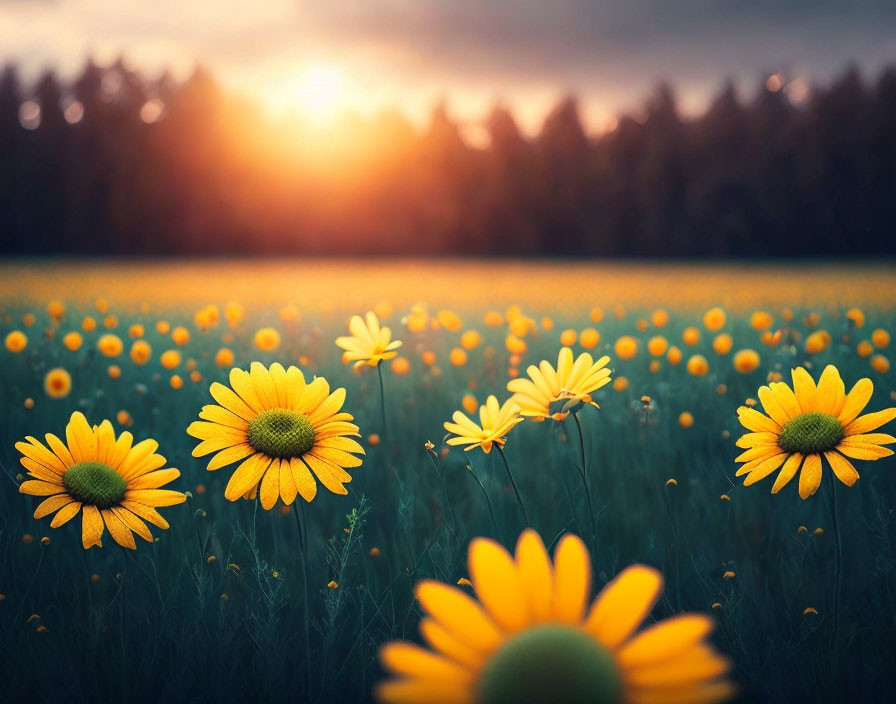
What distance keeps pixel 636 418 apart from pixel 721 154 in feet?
50.7

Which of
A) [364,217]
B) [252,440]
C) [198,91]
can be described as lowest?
[252,440]

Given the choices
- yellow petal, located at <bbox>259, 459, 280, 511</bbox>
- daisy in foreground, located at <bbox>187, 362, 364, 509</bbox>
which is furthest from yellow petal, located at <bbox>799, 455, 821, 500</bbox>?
yellow petal, located at <bbox>259, 459, 280, 511</bbox>

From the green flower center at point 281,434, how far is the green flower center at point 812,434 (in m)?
0.66

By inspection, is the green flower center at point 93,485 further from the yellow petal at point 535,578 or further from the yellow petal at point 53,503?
the yellow petal at point 535,578

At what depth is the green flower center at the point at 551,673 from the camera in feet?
1.56

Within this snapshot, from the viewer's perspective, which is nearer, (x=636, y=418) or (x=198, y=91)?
(x=636, y=418)

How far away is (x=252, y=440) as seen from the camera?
93 centimetres

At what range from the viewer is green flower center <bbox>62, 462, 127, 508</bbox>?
0.91m

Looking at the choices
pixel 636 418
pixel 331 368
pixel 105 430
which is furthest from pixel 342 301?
pixel 105 430

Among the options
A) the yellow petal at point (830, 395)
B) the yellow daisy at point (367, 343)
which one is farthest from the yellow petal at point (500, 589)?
the yellow daisy at point (367, 343)

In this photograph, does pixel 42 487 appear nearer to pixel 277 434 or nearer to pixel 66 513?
pixel 66 513

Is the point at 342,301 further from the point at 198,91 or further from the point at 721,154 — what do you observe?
the point at 721,154

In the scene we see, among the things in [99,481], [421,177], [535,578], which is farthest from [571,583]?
[421,177]

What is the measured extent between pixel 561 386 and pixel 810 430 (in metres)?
0.35
